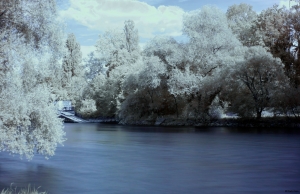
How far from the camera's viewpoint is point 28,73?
58.1 feet

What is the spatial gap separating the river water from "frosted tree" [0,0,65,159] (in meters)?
1.86

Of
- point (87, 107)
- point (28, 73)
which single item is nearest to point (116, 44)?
point (87, 107)

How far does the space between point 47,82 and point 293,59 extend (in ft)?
150

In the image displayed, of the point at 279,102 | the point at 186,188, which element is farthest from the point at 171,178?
the point at 279,102

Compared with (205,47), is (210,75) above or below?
below

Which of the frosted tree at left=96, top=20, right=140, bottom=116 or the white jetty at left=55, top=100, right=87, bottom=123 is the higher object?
the frosted tree at left=96, top=20, right=140, bottom=116

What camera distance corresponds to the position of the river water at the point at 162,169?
642 inches

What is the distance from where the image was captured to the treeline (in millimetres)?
50656

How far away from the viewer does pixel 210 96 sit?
58188 mm

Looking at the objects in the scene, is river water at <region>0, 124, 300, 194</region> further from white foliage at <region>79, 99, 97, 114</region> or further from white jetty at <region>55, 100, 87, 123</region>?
white jetty at <region>55, 100, 87, 123</region>

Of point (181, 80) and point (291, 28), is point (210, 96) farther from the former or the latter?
point (291, 28)

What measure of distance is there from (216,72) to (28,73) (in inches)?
1589

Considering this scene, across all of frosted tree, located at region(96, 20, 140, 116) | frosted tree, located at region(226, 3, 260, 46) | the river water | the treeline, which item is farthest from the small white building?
the river water

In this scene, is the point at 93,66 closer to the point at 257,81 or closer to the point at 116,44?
the point at 116,44
